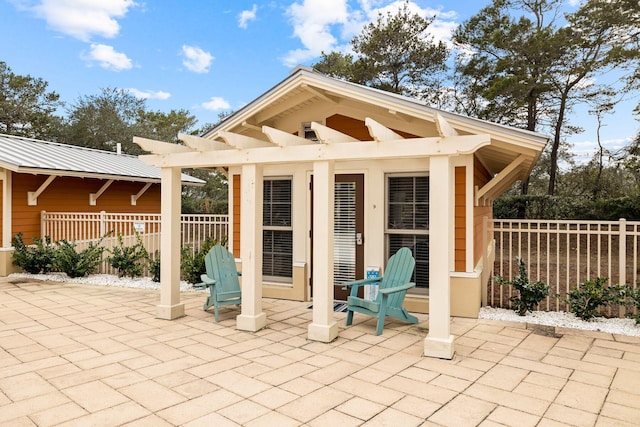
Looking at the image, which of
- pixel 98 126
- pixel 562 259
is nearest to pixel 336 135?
pixel 562 259

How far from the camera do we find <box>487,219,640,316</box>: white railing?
4.92 meters

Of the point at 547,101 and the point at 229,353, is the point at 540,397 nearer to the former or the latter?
the point at 229,353

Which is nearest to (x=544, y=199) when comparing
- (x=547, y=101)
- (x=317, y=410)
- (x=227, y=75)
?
(x=547, y=101)

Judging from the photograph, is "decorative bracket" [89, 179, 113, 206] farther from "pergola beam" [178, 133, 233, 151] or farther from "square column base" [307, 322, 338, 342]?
"square column base" [307, 322, 338, 342]

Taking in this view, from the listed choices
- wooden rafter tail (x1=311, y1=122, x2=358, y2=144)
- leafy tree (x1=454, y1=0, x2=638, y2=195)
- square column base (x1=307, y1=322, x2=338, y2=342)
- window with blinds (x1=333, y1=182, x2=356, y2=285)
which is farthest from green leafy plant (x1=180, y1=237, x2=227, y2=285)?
leafy tree (x1=454, y1=0, x2=638, y2=195)

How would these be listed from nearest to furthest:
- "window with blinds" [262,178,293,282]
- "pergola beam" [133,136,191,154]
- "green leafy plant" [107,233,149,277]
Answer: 1. "pergola beam" [133,136,191,154]
2. "window with blinds" [262,178,293,282]
3. "green leafy plant" [107,233,149,277]

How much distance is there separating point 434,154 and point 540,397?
2033 millimetres

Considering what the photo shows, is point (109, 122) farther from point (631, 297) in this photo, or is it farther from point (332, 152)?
point (631, 297)

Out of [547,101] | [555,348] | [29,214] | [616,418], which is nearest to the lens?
[616,418]

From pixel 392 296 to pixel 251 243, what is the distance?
5.39 ft

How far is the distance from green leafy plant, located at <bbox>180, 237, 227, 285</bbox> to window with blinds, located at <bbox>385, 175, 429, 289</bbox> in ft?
10.4

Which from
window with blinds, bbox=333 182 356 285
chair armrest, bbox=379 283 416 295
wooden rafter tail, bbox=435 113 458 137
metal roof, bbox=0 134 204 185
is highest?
metal roof, bbox=0 134 204 185

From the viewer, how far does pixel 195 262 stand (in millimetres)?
6820

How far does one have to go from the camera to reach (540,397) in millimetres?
2857
